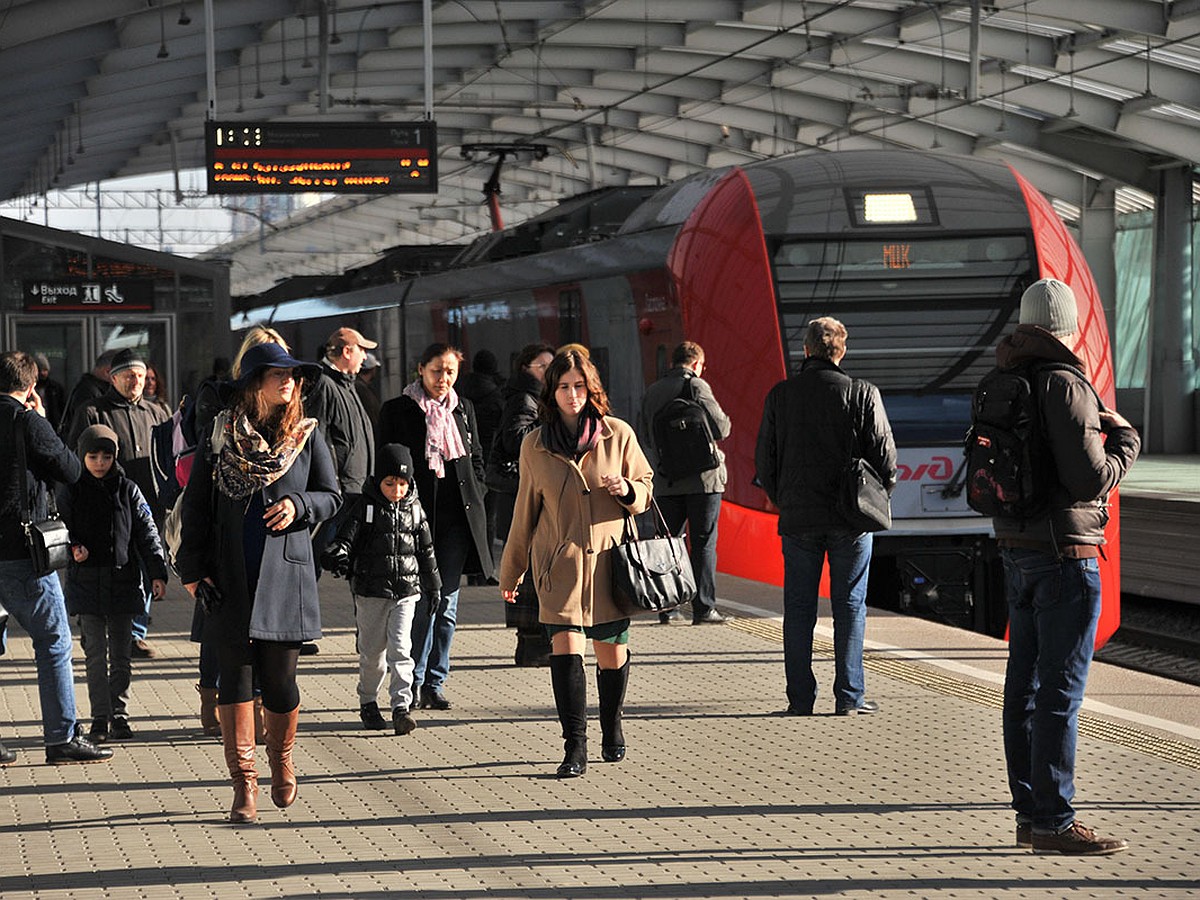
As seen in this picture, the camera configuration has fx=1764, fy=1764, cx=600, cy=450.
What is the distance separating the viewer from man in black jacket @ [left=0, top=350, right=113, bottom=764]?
21.9ft

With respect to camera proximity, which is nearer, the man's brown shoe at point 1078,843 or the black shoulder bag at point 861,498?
the man's brown shoe at point 1078,843

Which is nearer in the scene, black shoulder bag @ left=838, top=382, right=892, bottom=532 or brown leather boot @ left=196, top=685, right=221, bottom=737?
brown leather boot @ left=196, top=685, right=221, bottom=737

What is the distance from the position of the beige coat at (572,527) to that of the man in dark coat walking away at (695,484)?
3.55 metres

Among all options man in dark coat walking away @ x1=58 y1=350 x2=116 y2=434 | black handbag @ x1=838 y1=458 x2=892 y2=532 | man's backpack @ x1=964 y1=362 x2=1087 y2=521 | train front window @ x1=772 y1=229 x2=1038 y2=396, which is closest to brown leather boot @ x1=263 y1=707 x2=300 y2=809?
man's backpack @ x1=964 y1=362 x2=1087 y2=521

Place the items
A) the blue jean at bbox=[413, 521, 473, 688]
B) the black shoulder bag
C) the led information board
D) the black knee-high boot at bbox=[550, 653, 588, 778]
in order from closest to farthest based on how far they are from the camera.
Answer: the black knee-high boot at bbox=[550, 653, 588, 778]
the black shoulder bag
the blue jean at bbox=[413, 521, 473, 688]
the led information board

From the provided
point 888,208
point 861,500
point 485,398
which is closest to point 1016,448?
point 861,500

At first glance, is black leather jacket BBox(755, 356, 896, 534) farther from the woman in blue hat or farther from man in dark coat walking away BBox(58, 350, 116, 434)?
man in dark coat walking away BBox(58, 350, 116, 434)

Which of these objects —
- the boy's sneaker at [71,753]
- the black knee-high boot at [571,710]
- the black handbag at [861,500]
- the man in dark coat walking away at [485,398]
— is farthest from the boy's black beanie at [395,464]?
the man in dark coat walking away at [485,398]

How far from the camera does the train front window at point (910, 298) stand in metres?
10.5

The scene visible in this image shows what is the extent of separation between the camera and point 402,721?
7.16 meters

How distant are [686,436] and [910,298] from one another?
5.72 feet

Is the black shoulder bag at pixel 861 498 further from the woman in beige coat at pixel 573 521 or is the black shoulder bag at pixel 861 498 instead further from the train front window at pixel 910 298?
the train front window at pixel 910 298

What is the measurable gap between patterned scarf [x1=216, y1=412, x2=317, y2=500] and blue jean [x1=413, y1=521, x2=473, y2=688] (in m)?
1.97

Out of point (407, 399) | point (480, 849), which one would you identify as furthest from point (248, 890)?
point (407, 399)
